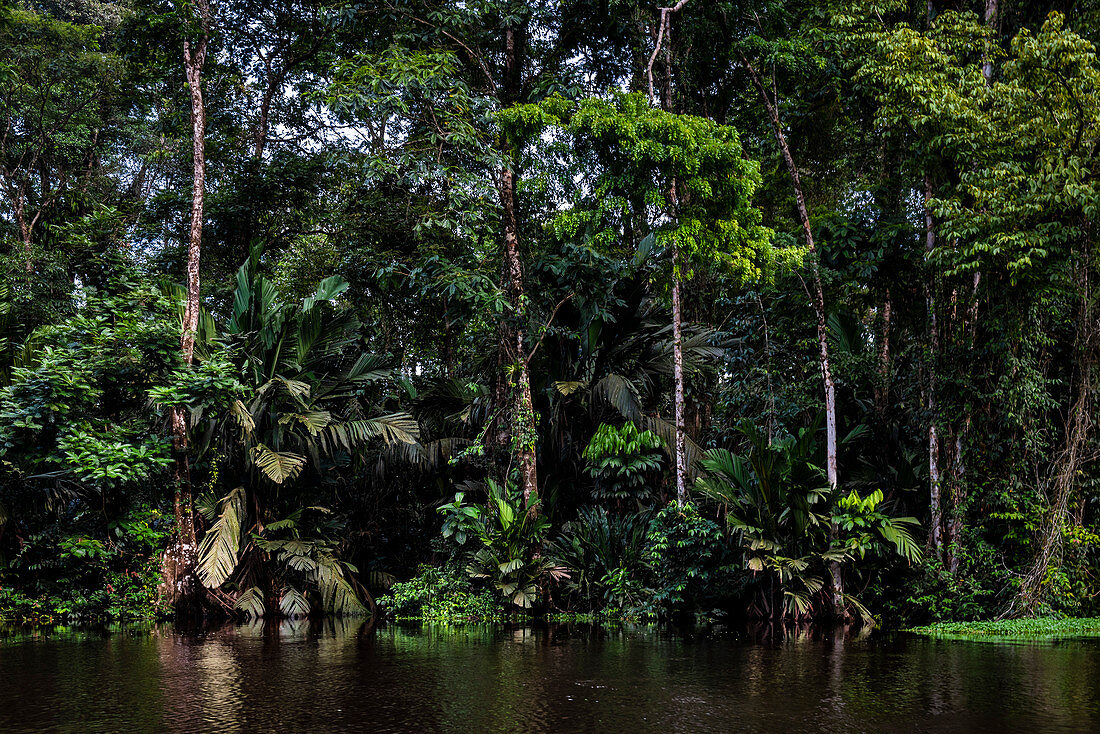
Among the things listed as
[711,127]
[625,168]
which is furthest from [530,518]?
[711,127]

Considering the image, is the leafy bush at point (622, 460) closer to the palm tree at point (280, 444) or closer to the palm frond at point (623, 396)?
the palm frond at point (623, 396)

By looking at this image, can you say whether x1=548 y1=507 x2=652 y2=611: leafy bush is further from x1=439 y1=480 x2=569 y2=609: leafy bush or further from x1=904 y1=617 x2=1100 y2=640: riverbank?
x1=904 y1=617 x2=1100 y2=640: riverbank

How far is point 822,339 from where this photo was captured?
37.2 ft

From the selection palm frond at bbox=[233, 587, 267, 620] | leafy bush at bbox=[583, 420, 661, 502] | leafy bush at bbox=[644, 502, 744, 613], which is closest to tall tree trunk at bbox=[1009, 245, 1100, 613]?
leafy bush at bbox=[644, 502, 744, 613]

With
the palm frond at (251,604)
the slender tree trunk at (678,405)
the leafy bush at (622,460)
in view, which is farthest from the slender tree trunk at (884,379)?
the palm frond at (251,604)

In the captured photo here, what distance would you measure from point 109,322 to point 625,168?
315 inches

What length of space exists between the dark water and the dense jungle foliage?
8.55 feet

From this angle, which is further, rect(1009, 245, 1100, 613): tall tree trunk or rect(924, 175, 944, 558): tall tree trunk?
rect(924, 175, 944, 558): tall tree trunk

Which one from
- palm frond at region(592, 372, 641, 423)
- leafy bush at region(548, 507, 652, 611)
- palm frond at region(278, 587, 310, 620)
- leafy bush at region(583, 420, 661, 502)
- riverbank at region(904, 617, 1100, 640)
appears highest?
palm frond at region(592, 372, 641, 423)

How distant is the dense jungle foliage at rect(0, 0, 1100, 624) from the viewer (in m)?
9.79

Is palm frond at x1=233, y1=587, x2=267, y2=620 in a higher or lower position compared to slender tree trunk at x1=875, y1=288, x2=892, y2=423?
lower

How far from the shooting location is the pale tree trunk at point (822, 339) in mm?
9883

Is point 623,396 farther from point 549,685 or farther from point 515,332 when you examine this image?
point 549,685

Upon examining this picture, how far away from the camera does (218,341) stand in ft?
39.9
